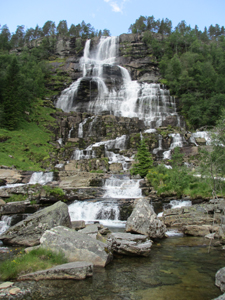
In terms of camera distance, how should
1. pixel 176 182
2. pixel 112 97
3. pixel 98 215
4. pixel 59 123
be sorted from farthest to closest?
1. pixel 112 97
2. pixel 59 123
3. pixel 176 182
4. pixel 98 215

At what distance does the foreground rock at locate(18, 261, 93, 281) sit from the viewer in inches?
250

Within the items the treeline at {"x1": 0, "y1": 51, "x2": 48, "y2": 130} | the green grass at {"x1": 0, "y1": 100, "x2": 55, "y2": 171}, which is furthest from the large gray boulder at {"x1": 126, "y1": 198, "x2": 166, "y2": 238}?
the treeline at {"x1": 0, "y1": 51, "x2": 48, "y2": 130}

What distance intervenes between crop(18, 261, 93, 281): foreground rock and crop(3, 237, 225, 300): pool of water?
6.5 inches

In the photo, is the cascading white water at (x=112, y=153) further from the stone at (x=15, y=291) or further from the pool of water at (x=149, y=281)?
the stone at (x=15, y=291)

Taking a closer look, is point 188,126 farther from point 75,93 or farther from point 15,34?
point 15,34

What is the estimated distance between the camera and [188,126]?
51562 mm

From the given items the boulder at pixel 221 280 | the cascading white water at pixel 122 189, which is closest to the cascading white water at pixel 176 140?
the cascading white water at pixel 122 189

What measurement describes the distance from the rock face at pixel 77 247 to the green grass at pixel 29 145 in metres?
24.5

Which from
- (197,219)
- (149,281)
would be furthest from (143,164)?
(149,281)

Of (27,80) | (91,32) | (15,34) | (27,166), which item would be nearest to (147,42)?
(91,32)

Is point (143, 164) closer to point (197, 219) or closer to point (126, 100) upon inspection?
point (197, 219)

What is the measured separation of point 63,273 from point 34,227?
14.5 ft

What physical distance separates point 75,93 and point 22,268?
A: 188 ft

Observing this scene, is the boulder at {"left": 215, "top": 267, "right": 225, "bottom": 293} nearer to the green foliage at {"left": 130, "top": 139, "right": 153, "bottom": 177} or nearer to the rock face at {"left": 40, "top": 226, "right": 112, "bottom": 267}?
the rock face at {"left": 40, "top": 226, "right": 112, "bottom": 267}
